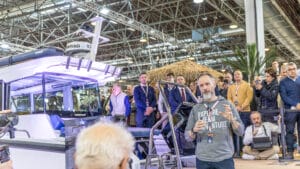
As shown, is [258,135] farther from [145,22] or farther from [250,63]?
[145,22]

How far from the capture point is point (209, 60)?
97.0ft

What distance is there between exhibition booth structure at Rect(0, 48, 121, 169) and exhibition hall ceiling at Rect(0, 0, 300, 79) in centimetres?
708

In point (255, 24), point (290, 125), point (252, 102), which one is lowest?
point (290, 125)

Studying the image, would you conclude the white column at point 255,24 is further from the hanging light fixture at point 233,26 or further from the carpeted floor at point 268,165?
the hanging light fixture at point 233,26

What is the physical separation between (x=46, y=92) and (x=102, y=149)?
415 cm

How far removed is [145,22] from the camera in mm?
20031

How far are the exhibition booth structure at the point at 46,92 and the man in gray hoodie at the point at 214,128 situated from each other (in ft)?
5.90

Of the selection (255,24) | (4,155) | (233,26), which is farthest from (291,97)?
(233,26)

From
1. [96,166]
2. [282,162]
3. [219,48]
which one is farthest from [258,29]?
[219,48]

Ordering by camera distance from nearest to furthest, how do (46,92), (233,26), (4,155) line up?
1. (4,155)
2. (46,92)
3. (233,26)

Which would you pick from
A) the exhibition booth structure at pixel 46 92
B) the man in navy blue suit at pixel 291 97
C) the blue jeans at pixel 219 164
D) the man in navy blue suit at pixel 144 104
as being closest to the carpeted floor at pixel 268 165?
the man in navy blue suit at pixel 291 97

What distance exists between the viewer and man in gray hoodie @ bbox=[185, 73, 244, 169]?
134 inches

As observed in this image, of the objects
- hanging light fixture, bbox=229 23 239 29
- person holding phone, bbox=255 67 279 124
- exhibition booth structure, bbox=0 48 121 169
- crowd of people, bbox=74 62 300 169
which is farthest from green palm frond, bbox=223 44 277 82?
hanging light fixture, bbox=229 23 239 29

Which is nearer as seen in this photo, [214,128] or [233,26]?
[214,128]
